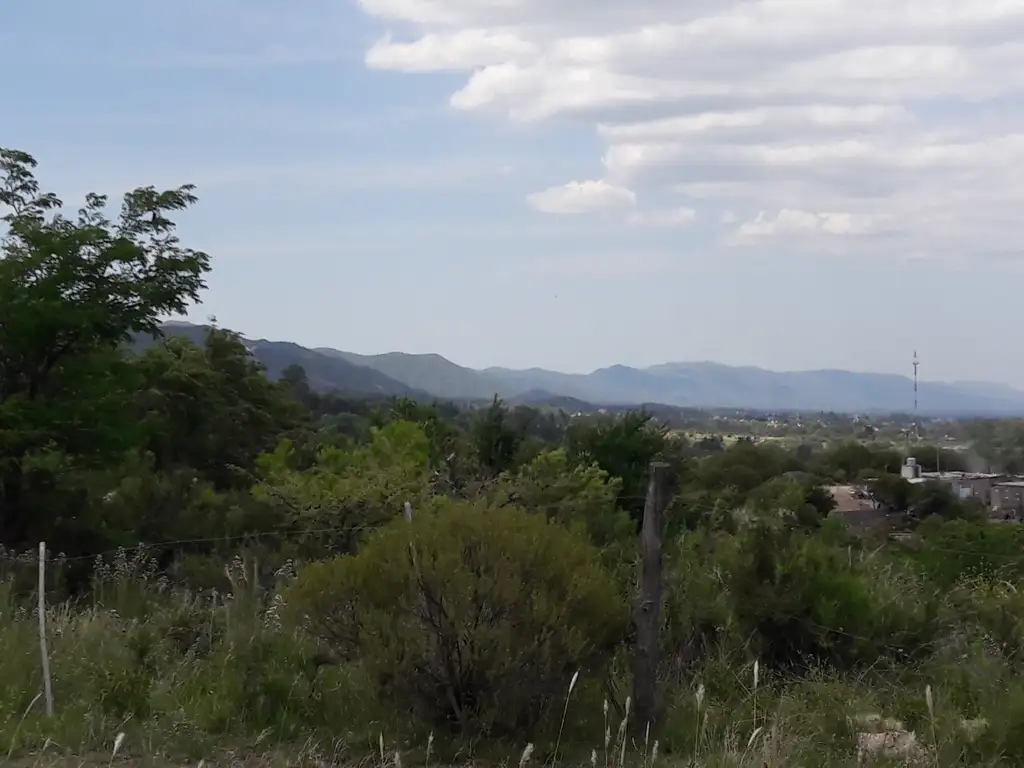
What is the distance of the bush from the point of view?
5.39 m

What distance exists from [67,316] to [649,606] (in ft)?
34.4

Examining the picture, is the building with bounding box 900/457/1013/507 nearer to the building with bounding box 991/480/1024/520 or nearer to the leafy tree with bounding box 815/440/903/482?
the building with bounding box 991/480/1024/520

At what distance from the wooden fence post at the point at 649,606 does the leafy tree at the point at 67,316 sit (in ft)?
32.5

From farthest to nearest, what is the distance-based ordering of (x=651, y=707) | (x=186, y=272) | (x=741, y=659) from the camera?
1. (x=186, y=272)
2. (x=741, y=659)
3. (x=651, y=707)

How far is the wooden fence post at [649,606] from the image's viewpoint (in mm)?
5621

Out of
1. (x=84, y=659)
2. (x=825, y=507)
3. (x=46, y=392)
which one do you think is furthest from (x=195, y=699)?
(x=825, y=507)

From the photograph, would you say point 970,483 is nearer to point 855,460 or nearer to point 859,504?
point 859,504

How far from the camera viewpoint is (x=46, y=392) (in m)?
14.5

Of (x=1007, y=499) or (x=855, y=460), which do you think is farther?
(x=855, y=460)

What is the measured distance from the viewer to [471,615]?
5.42 m

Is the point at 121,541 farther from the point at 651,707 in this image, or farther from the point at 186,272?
the point at 651,707

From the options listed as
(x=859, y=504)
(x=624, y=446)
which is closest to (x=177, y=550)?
(x=624, y=446)

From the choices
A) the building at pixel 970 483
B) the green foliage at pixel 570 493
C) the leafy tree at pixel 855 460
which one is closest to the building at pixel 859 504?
the building at pixel 970 483

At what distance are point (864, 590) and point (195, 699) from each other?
4345 millimetres
